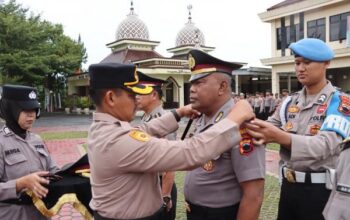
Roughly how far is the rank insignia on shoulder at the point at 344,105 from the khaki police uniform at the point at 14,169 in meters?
2.03

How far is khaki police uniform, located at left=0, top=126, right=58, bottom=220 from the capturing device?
2.52 m

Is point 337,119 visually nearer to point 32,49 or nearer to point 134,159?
point 134,159

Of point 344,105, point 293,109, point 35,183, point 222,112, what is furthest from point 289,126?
point 35,183

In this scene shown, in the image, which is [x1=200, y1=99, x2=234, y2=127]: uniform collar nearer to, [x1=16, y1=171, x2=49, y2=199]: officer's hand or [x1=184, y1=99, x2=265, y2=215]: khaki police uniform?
[x1=184, y1=99, x2=265, y2=215]: khaki police uniform

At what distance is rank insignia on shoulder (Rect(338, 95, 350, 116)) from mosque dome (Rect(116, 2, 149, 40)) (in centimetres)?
3144

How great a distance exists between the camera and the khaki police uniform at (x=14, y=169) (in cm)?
252

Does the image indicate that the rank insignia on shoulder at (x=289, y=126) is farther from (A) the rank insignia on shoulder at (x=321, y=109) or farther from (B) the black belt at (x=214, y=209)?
(B) the black belt at (x=214, y=209)

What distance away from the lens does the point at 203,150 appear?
68.4 inches

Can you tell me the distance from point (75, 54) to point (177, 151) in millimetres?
33348

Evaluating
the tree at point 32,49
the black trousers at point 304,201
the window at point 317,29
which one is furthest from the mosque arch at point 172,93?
the black trousers at point 304,201

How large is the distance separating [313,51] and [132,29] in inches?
1261

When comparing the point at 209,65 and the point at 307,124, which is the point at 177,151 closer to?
the point at 209,65

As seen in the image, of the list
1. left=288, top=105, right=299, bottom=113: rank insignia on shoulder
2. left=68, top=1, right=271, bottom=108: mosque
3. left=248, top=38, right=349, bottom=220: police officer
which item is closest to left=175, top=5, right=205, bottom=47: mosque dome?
left=68, top=1, right=271, bottom=108: mosque

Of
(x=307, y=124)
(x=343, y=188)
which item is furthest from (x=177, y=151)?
(x=307, y=124)
